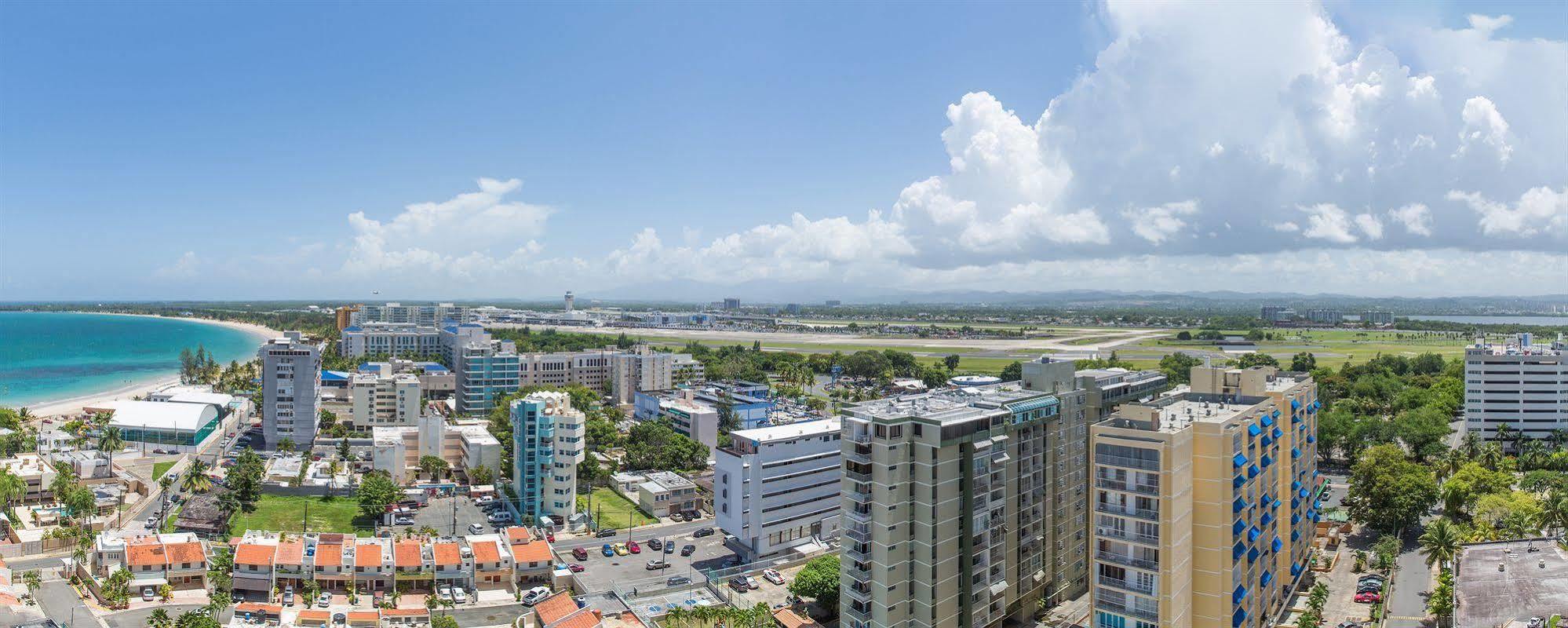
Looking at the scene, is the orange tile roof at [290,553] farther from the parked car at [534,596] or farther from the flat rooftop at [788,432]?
the flat rooftop at [788,432]

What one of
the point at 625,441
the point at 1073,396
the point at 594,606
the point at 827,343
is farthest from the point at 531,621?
the point at 827,343

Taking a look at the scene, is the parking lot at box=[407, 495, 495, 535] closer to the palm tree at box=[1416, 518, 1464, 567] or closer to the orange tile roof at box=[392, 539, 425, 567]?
the orange tile roof at box=[392, 539, 425, 567]

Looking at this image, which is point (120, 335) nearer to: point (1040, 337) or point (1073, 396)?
point (1040, 337)

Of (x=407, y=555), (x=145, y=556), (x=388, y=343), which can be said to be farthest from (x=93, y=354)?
(x=407, y=555)

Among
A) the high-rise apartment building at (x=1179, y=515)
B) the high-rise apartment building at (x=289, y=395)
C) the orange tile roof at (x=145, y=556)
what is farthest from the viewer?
the high-rise apartment building at (x=289, y=395)

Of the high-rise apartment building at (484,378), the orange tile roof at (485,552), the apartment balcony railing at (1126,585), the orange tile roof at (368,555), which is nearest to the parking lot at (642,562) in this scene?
the orange tile roof at (485,552)

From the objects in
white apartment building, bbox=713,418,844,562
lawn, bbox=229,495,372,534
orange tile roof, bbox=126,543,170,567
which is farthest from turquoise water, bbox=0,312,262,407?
white apartment building, bbox=713,418,844,562
